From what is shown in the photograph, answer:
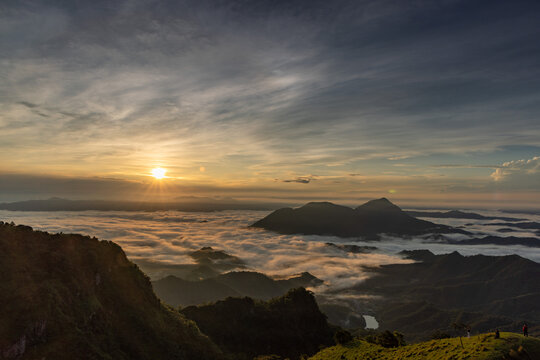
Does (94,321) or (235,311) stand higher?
(94,321)

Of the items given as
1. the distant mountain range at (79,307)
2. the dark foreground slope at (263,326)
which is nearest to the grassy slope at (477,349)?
the distant mountain range at (79,307)

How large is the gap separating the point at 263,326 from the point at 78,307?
113 m

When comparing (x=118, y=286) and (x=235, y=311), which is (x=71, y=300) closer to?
(x=118, y=286)

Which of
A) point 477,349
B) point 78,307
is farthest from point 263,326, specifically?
point 477,349

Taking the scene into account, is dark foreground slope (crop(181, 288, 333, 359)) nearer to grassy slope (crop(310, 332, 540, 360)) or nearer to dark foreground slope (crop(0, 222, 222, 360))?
dark foreground slope (crop(0, 222, 222, 360))

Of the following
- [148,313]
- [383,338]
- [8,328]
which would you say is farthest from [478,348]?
[148,313]

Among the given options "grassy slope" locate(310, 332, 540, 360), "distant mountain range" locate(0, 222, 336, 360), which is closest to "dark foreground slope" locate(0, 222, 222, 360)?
"distant mountain range" locate(0, 222, 336, 360)

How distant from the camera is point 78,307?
275 ft

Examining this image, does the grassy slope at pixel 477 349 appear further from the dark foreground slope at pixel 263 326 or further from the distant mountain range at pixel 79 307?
the dark foreground slope at pixel 263 326

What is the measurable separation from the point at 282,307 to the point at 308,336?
24.9 m

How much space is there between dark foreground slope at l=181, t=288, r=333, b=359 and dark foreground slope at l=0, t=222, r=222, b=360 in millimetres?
46869

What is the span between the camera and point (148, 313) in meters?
107

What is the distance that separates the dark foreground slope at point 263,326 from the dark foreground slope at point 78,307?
46869mm

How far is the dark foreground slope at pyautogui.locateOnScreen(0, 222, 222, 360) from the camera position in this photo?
2702 inches
